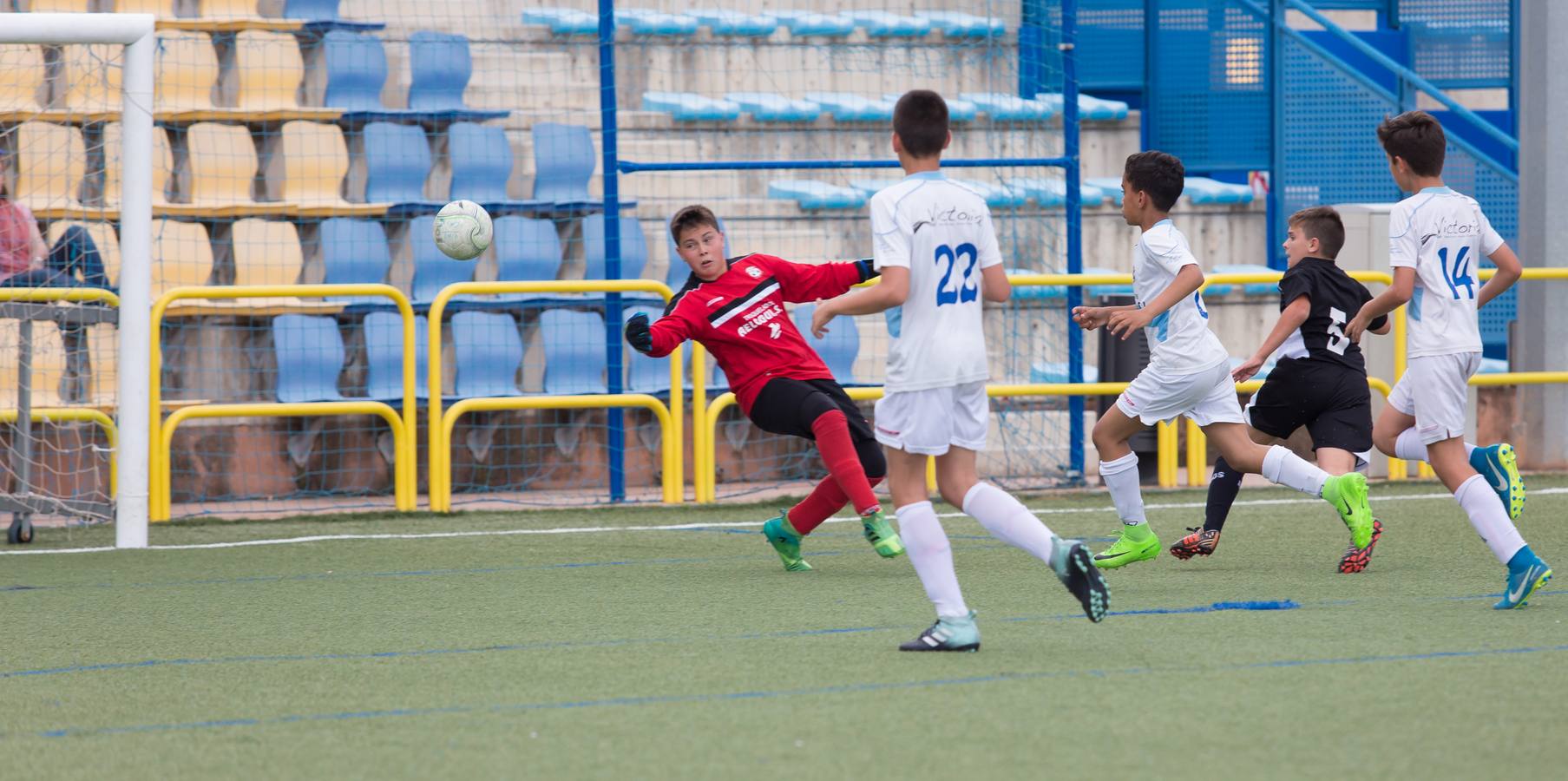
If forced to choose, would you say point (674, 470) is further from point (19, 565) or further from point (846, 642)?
point (846, 642)

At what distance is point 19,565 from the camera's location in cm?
755

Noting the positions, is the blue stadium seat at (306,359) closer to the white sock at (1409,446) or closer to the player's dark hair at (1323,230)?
the player's dark hair at (1323,230)

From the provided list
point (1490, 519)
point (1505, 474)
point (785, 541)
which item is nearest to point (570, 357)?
point (785, 541)

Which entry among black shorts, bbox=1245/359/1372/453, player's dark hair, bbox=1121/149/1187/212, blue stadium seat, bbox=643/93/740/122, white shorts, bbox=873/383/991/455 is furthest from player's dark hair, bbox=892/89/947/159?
blue stadium seat, bbox=643/93/740/122

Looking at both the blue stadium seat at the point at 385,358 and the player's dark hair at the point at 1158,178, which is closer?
the player's dark hair at the point at 1158,178

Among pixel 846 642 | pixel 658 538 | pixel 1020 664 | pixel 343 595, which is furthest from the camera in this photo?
pixel 658 538

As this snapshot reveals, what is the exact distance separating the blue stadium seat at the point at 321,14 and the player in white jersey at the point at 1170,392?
7.17 m

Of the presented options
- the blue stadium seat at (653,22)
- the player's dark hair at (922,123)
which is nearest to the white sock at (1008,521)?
the player's dark hair at (922,123)

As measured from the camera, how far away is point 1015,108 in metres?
13.0

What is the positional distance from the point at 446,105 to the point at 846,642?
800 cm

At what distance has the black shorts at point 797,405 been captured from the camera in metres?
6.89

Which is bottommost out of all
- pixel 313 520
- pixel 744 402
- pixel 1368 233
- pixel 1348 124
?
pixel 313 520

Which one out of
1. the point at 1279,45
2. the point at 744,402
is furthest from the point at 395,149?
the point at 1279,45

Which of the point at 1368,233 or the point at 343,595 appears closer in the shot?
the point at 343,595
